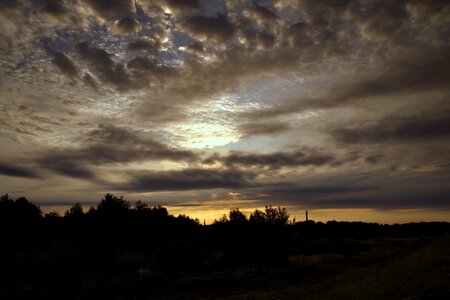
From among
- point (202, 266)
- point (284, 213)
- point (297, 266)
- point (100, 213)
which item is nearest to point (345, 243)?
point (284, 213)

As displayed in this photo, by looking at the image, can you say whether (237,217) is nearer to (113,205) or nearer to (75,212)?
(113,205)

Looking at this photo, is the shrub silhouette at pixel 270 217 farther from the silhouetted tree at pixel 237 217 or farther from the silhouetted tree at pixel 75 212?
→ the silhouetted tree at pixel 75 212

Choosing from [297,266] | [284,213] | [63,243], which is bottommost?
[297,266]

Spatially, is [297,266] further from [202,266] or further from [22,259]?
[22,259]

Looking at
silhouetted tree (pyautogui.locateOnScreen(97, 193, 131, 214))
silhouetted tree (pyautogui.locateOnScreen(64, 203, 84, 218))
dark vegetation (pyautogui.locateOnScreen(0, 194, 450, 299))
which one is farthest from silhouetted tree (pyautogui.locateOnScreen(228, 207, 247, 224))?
silhouetted tree (pyautogui.locateOnScreen(64, 203, 84, 218))

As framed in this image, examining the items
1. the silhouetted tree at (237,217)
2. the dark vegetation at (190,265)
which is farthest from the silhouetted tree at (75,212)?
the silhouetted tree at (237,217)

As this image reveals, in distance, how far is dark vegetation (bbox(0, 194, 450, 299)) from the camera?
20188mm

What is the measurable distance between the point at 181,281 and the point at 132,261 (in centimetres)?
884

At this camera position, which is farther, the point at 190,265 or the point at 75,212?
the point at 75,212

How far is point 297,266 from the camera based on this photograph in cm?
3412

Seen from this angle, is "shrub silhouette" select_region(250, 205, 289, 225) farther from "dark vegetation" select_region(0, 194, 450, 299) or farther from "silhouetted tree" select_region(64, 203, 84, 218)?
"silhouetted tree" select_region(64, 203, 84, 218)

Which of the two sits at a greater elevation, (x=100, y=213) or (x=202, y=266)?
(x=100, y=213)

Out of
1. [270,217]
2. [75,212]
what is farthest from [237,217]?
[75,212]

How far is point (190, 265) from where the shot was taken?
3288 centimetres
